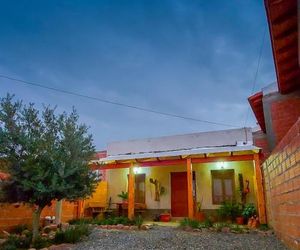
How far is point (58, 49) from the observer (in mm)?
15242

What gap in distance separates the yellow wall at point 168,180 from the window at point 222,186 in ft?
0.63

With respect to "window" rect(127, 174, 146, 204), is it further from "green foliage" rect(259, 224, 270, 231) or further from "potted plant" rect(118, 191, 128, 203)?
"green foliage" rect(259, 224, 270, 231)

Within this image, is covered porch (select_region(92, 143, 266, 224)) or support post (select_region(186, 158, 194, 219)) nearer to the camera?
support post (select_region(186, 158, 194, 219))

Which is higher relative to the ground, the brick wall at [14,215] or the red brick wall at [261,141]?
the red brick wall at [261,141]

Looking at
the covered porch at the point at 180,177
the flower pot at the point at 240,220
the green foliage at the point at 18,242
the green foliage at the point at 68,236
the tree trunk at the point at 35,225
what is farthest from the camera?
the covered porch at the point at 180,177

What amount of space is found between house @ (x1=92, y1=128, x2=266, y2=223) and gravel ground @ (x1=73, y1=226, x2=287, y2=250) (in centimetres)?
305

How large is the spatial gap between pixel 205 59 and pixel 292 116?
11.6 metres

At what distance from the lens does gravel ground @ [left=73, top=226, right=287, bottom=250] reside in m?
6.17

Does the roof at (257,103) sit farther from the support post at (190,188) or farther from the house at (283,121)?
→ the support post at (190,188)

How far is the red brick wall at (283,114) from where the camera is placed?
858 centimetres

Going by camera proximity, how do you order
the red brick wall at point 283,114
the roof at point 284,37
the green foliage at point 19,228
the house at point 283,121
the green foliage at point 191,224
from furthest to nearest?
the green foliage at point 191,224 < the red brick wall at point 283,114 < the green foliage at point 19,228 < the roof at point 284,37 < the house at point 283,121

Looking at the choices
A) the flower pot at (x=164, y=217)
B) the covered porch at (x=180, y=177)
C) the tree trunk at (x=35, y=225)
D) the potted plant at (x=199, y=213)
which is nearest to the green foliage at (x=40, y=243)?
the tree trunk at (x=35, y=225)

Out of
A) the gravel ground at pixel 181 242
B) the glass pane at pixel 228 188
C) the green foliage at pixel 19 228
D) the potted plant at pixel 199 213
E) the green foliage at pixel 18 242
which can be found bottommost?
the gravel ground at pixel 181 242

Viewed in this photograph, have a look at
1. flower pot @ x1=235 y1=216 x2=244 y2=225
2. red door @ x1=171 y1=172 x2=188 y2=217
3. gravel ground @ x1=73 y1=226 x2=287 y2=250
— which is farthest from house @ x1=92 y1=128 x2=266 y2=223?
gravel ground @ x1=73 y1=226 x2=287 y2=250
